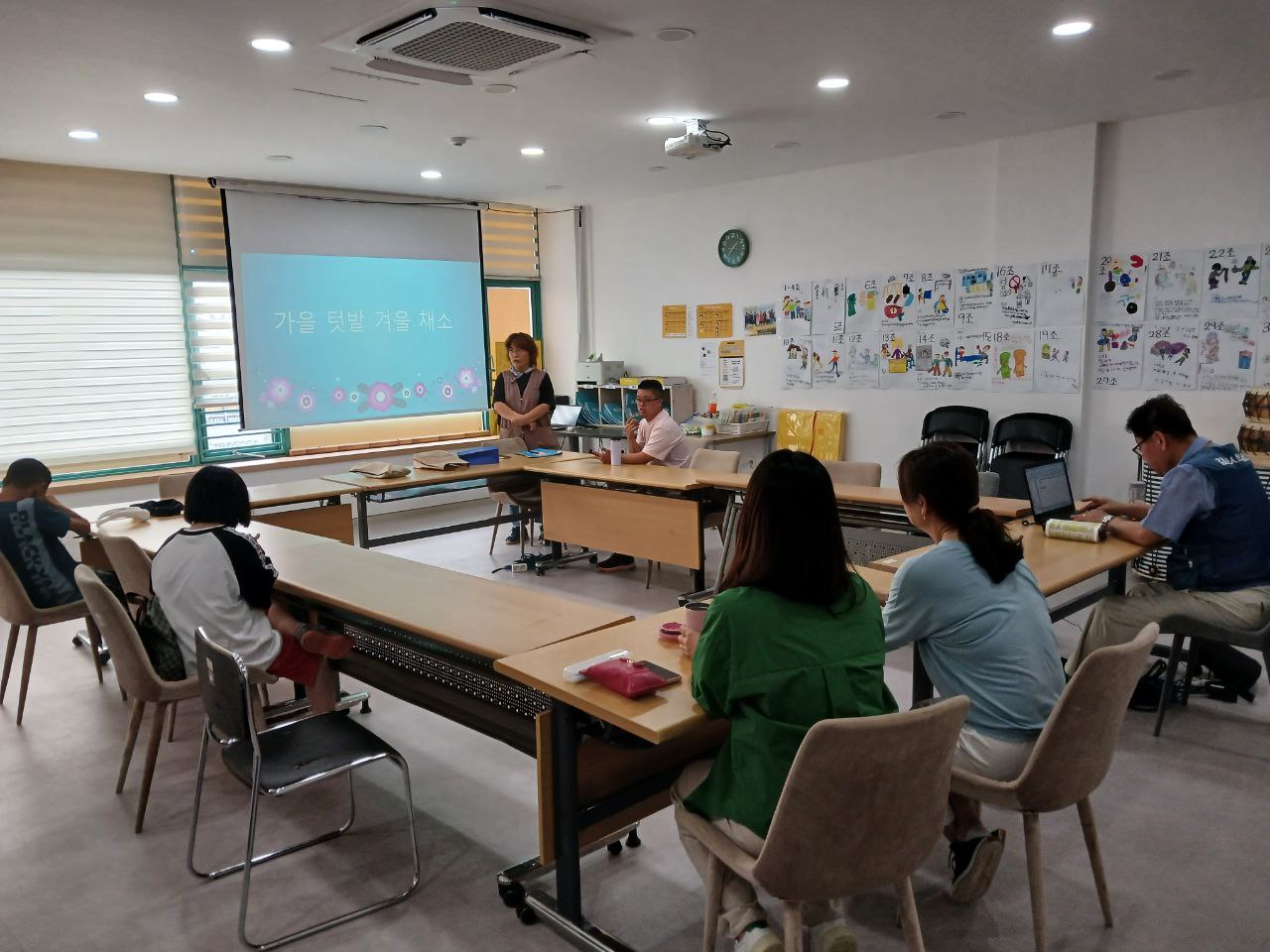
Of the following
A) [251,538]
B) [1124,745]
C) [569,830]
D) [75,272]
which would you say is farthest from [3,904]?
[75,272]

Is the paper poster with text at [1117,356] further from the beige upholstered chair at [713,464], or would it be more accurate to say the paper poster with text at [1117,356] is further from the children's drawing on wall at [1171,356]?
the beige upholstered chair at [713,464]

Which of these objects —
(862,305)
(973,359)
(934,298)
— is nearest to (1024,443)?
(973,359)

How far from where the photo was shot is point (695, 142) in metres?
5.19

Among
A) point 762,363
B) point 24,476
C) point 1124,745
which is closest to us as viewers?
point 1124,745

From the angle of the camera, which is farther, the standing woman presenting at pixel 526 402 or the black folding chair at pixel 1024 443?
the standing woman presenting at pixel 526 402

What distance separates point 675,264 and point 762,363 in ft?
4.13

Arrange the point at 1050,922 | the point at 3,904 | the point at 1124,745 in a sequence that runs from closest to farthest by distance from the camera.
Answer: the point at 1050,922 < the point at 3,904 < the point at 1124,745

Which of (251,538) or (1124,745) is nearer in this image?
(251,538)

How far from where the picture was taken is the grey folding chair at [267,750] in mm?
2232

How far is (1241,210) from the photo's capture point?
17.1ft

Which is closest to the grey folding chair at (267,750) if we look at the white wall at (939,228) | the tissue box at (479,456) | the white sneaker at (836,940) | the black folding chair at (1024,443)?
the white sneaker at (836,940)

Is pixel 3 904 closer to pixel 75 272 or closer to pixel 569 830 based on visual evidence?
pixel 569 830

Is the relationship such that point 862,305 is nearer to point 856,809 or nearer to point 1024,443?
point 1024,443

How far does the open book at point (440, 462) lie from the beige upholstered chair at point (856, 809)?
4.28m
